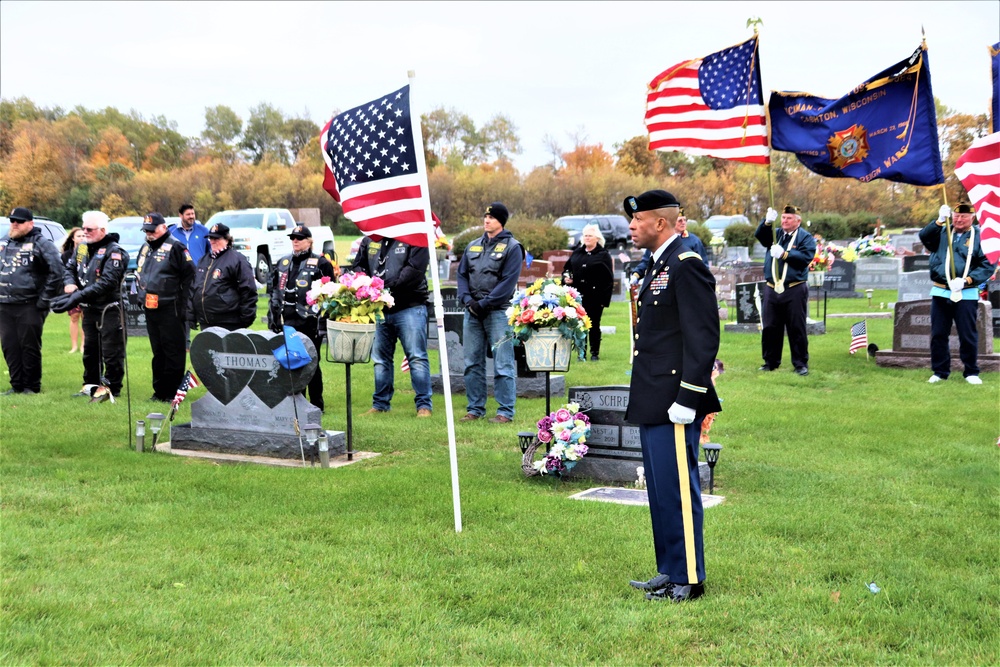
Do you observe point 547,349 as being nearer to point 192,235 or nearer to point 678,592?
point 678,592

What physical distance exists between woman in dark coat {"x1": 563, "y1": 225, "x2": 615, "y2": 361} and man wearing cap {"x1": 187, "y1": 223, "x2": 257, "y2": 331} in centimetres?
616

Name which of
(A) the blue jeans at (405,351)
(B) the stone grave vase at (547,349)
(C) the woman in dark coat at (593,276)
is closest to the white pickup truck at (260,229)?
(C) the woman in dark coat at (593,276)

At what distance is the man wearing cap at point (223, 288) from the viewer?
11172 mm

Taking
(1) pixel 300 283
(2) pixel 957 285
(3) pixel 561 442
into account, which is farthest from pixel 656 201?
(2) pixel 957 285

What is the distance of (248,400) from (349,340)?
118 centimetres

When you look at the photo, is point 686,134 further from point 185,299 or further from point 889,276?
point 889,276

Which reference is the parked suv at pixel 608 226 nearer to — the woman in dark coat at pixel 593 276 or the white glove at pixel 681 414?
the woman in dark coat at pixel 593 276

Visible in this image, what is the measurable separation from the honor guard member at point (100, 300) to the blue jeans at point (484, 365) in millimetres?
4136

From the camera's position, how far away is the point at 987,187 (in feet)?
23.2

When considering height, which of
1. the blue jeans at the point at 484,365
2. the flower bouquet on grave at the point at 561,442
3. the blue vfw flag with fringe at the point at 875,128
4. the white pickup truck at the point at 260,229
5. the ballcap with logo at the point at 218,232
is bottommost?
the flower bouquet on grave at the point at 561,442

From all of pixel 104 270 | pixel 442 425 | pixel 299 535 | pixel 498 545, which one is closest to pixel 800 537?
pixel 498 545

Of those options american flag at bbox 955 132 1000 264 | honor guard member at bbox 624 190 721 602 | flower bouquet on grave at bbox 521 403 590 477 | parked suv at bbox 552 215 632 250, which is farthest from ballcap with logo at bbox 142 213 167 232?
parked suv at bbox 552 215 632 250

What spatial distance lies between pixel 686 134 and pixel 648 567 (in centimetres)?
685

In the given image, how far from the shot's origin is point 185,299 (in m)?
12.1
